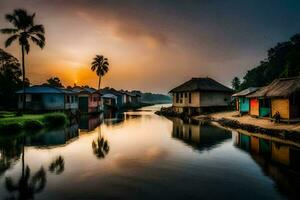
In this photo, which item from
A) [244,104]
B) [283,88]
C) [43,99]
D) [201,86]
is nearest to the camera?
[283,88]

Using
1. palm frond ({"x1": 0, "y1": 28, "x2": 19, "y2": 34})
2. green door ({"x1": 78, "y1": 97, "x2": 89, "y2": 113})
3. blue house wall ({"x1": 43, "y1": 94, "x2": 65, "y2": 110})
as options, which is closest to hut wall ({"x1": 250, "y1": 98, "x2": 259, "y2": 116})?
blue house wall ({"x1": 43, "y1": 94, "x2": 65, "y2": 110})

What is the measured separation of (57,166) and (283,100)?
22.3m

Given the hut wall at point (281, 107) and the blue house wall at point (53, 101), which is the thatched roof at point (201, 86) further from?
the blue house wall at point (53, 101)

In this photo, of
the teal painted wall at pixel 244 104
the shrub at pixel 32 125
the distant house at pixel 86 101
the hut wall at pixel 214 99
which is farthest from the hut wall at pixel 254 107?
the distant house at pixel 86 101

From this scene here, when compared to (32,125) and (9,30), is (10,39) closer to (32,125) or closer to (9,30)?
(9,30)

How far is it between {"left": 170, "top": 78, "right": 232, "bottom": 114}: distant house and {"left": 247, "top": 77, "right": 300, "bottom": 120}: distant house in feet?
52.8

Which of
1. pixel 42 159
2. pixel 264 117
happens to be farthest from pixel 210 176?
pixel 264 117

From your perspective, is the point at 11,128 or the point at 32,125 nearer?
the point at 11,128

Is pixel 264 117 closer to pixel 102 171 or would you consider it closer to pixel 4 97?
pixel 102 171

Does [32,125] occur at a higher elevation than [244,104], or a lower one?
lower

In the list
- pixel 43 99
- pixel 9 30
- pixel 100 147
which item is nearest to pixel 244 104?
pixel 100 147

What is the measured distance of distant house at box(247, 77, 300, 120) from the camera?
25.3 m

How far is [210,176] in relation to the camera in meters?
12.0

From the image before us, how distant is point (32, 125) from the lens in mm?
28016
